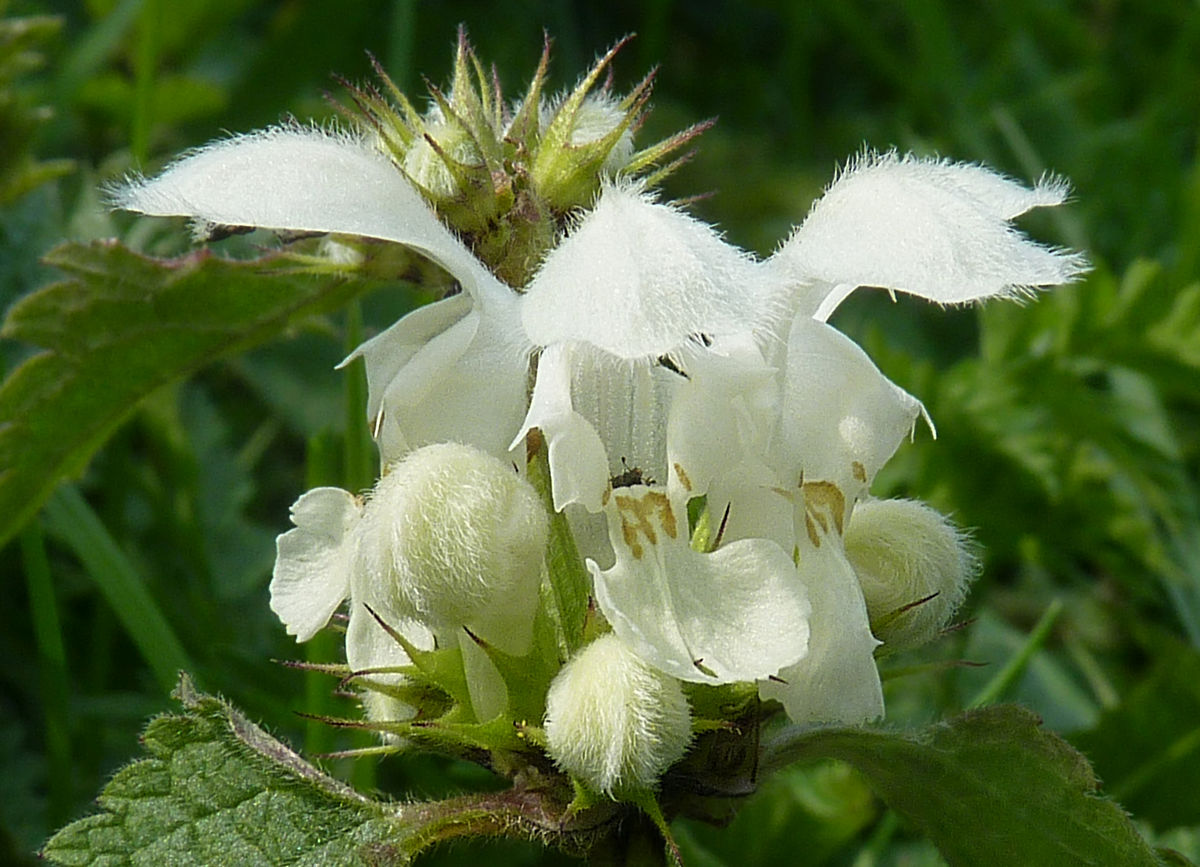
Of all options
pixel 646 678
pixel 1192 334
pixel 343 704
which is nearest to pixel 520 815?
pixel 646 678

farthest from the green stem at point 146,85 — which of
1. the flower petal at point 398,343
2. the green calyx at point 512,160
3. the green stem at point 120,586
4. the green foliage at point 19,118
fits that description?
the flower petal at point 398,343

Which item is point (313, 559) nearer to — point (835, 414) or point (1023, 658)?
point (835, 414)

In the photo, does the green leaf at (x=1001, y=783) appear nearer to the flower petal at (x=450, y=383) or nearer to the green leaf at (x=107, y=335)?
the flower petal at (x=450, y=383)

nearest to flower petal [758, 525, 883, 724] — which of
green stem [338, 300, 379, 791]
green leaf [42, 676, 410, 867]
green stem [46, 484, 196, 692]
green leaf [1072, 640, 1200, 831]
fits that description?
green leaf [42, 676, 410, 867]

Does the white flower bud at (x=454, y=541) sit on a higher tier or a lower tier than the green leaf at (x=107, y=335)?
lower

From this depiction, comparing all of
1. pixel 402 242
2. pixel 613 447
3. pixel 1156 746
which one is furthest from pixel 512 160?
pixel 1156 746

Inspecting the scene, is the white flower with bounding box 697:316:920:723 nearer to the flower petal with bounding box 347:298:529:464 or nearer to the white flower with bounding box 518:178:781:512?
the white flower with bounding box 518:178:781:512

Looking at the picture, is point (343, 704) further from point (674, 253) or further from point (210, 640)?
point (674, 253)
